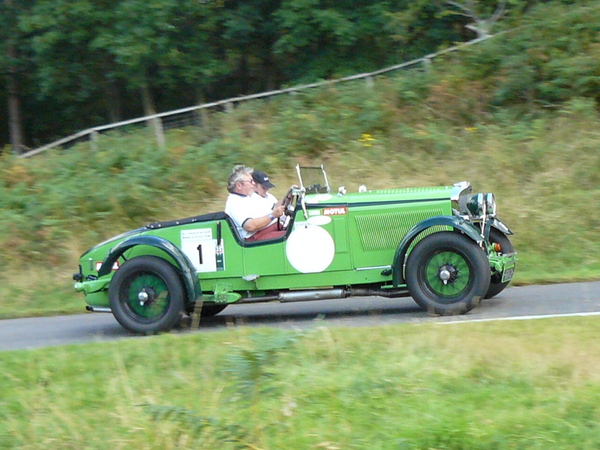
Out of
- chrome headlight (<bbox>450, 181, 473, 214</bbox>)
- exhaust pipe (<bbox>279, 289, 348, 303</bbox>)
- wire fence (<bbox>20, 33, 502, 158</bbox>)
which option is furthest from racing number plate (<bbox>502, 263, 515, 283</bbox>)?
wire fence (<bbox>20, 33, 502, 158</bbox>)

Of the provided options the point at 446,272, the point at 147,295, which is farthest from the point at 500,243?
the point at 147,295

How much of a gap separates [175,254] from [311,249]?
4.50 ft

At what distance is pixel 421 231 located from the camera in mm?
7785

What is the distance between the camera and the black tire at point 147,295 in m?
8.19

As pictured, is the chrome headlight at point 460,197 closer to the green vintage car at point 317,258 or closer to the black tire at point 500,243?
the green vintage car at point 317,258

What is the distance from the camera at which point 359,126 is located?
16016mm

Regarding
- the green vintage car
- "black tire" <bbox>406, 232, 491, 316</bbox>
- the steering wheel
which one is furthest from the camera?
the steering wheel

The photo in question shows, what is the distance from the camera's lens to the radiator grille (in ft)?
26.3

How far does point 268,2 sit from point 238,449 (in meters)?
Result: 19.4

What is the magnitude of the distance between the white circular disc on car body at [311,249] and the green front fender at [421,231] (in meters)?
0.66

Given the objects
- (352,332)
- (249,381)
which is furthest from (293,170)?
(249,381)

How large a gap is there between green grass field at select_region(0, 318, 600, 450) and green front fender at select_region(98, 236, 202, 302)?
4.85ft

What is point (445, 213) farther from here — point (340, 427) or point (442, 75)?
point (442, 75)

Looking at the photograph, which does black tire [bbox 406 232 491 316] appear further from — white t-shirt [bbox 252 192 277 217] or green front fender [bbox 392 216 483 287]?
white t-shirt [bbox 252 192 277 217]
